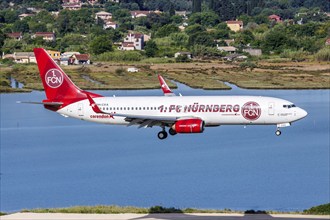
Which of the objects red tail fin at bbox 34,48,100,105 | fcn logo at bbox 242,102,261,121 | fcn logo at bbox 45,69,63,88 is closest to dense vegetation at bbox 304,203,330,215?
fcn logo at bbox 242,102,261,121

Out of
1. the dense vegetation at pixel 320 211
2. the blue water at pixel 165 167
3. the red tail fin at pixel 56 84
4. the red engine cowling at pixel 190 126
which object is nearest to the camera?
the dense vegetation at pixel 320 211

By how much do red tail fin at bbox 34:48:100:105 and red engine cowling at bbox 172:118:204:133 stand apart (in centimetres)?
1225

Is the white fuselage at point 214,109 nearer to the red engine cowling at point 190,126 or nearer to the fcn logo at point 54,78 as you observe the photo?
the red engine cowling at point 190,126

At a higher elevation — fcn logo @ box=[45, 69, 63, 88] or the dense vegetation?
fcn logo @ box=[45, 69, 63, 88]

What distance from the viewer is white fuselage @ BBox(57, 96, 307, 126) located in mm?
93375

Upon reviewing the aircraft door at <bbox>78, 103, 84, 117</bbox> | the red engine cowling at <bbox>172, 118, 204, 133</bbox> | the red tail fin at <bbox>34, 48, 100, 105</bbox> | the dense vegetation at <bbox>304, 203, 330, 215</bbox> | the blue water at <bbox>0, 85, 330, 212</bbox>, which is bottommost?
the blue water at <bbox>0, 85, 330, 212</bbox>

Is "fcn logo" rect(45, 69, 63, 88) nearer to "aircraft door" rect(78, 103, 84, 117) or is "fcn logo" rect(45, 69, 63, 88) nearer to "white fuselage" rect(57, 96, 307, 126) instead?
"aircraft door" rect(78, 103, 84, 117)

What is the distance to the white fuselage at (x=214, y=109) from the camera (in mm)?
93375

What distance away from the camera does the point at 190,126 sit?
93125 mm

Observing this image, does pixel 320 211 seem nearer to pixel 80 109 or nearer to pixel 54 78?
pixel 80 109

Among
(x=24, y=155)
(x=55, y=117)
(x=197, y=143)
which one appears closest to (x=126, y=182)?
(x=24, y=155)

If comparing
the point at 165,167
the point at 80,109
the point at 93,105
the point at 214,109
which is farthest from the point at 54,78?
the point at 165,167

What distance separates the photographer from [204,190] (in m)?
116

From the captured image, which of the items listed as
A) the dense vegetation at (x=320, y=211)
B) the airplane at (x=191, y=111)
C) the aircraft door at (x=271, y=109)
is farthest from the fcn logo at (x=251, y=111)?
the dense vegetation at (x=320, y=211)
